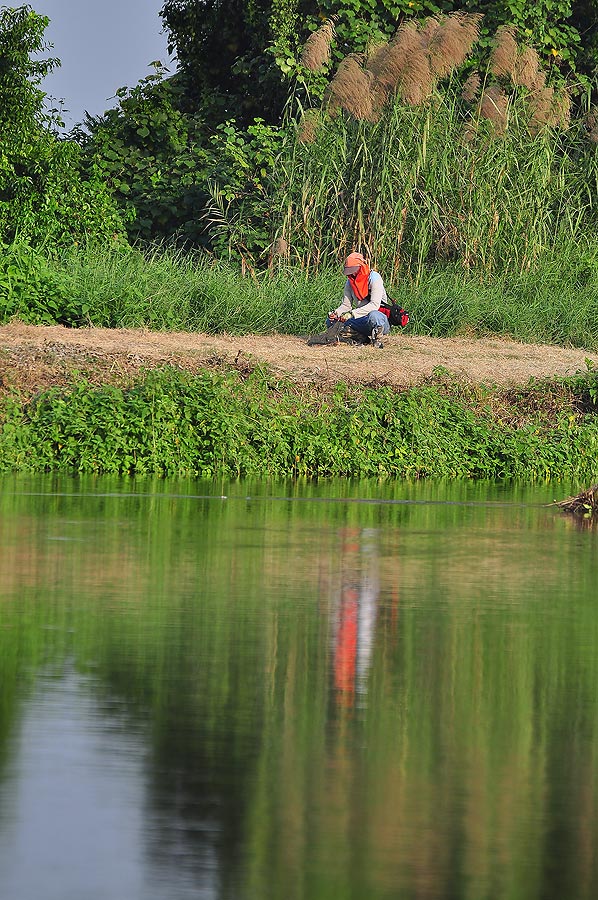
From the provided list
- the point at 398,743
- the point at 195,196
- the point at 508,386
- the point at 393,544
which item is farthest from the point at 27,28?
the point at 398,743

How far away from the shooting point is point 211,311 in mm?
21781

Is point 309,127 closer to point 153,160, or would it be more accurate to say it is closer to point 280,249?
point 280,249

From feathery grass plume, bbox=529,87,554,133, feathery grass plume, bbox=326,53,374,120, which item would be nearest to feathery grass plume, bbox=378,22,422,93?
feathery grass plume, bbox=326,53,374,120

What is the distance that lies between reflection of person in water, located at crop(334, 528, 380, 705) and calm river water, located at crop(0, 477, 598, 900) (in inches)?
0.9

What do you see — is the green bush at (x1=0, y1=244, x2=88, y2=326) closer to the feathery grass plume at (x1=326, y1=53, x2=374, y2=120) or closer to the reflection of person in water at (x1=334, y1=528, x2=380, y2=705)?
the feathery grass plume at (x1=326, y1=53, x2=374, y2=120)

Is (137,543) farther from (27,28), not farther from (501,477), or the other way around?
(27,28)

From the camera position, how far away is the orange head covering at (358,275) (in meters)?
20.9

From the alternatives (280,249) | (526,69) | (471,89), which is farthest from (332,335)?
(526,69)

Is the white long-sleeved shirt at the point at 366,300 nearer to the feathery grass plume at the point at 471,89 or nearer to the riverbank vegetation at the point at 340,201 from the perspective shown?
the riverbank vegetation at the point at 340,201

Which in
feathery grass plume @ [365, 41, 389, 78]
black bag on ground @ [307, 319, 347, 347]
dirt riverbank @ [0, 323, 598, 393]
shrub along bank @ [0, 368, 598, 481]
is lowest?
shrub along bank @ [0, 368, 598, 481]

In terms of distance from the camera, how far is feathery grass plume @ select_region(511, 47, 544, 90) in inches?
1050

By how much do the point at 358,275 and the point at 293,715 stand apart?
14581mm

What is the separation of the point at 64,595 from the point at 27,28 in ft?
55.3

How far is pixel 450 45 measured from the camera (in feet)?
84.4
